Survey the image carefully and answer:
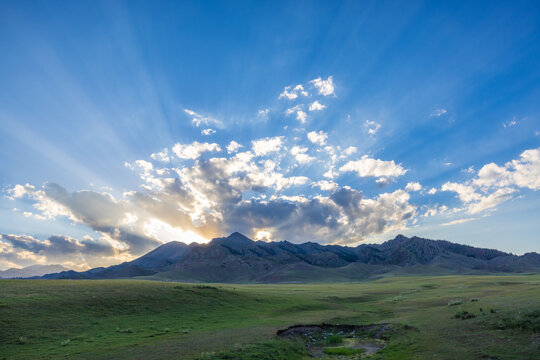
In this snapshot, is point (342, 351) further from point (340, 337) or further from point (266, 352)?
point (266, 352)

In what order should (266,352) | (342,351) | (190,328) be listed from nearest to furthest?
(266,352) < (342,351) < (190,328)

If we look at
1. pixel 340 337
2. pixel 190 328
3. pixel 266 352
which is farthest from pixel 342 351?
pixel 190 328

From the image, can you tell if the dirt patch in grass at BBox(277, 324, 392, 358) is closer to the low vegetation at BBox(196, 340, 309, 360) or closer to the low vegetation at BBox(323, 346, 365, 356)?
the low vegetation at BBox(323, 346, 365, 356)

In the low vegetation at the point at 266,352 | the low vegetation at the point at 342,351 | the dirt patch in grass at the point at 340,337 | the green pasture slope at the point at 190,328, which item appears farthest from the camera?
the dirt patch in grass at the point at 340,337

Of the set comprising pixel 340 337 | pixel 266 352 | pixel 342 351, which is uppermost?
pixel 266 352

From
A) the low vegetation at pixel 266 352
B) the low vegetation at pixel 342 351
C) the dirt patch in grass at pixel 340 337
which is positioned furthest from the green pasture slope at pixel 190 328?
the low vegetation at pixel 342 351

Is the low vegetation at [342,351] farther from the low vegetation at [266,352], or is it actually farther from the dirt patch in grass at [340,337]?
the low vegetation at [266,352]

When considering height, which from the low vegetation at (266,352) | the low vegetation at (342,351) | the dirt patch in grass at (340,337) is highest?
the low vegetation at (266,352)

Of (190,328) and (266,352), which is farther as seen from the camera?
(190,328)

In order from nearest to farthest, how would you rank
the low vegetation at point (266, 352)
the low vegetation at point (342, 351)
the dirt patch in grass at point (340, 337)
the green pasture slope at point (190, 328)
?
the low vegetation at point (266, 352) < the green pasture slope at point (190, 328) < the low vegetation at point (342, 351) < the dirt patch in grass at point (340, 337)

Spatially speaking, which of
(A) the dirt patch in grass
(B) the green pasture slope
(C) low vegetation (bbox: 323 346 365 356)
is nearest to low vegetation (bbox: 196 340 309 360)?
(B) the green pasture slope

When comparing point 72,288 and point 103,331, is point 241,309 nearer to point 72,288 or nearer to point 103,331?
point 103,331

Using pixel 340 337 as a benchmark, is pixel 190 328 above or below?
above

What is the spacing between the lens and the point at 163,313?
44625 mm
